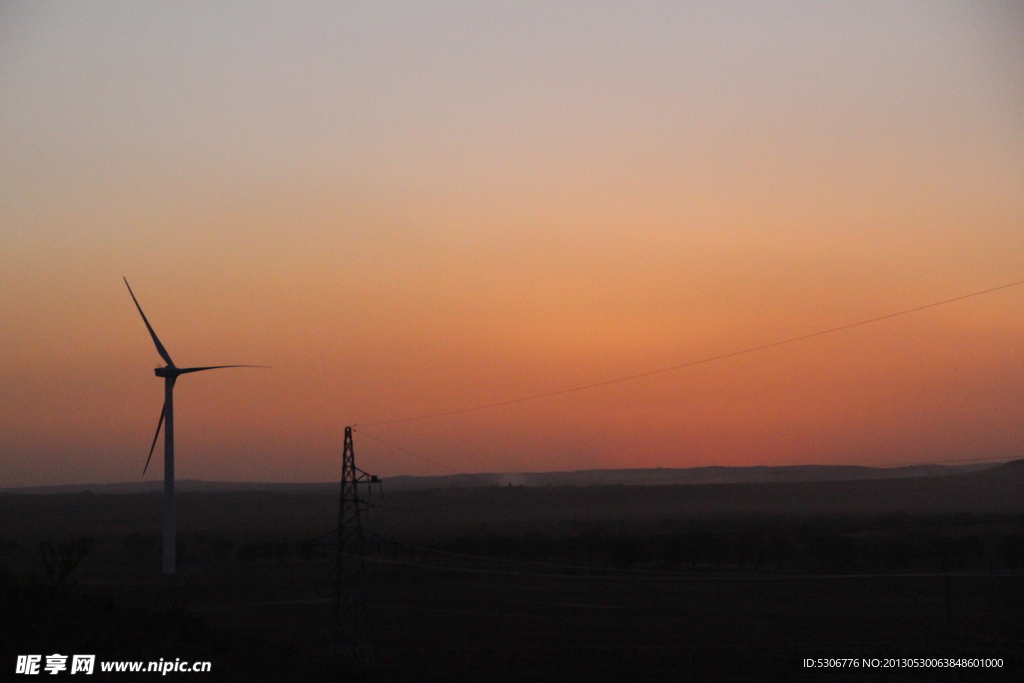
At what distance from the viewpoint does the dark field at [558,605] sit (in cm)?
2220

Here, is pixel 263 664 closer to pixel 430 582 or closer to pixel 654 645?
pixel 654 645

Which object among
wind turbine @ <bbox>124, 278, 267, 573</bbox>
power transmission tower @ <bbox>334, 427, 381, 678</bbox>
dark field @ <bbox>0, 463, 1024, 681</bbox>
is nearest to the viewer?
dark field @ <bbox>0, 463, 1024, 681</bbox>

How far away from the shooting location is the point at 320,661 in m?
26.3

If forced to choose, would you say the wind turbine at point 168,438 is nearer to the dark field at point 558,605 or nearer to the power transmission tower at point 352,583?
the dark field at point 558,605

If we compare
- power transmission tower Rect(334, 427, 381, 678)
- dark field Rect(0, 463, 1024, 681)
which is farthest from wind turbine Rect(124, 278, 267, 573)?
power transmission tower Rect(334, 427, 381, 678)

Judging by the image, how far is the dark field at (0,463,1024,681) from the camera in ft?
72.8

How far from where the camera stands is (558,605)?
5247 cm

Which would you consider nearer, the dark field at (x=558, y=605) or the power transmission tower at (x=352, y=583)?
the dark field at (x=558, y=605)

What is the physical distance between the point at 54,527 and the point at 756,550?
9370cm

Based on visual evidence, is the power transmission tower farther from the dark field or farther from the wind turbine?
→ the wind turbine

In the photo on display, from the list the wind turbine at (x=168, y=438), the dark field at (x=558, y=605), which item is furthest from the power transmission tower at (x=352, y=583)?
the wind turbine at (x=168, y=438)

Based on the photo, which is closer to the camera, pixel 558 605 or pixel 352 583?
pixel 352 583

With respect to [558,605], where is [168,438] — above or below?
above

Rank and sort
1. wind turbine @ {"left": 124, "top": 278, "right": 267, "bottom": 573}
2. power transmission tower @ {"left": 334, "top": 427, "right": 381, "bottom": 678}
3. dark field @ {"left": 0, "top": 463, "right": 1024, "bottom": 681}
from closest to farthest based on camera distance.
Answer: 1. dark field @ {"left": 0, "top": 463, "right": 1024, "bottom": 681}
2. power transmission tower @ {"left": 334, "top": 427, "right": 381, "bottom": 678}
3. wind turbine @ {"left": 124, "top": 278, "right": 267, "bottom": 573}
